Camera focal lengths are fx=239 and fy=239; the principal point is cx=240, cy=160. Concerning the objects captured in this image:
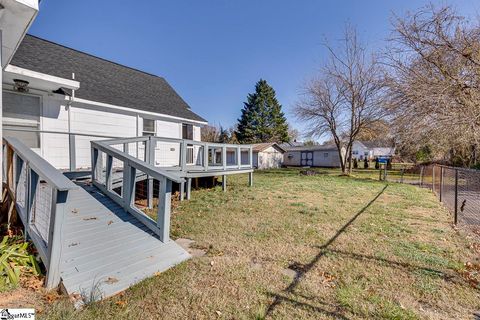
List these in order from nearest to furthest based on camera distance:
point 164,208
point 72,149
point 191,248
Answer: point 164,208
point 191,248
point 72,149

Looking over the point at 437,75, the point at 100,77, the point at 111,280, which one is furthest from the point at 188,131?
the point at 437,75

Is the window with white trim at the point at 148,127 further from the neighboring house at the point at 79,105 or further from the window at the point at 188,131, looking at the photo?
the window at the point at 188,131

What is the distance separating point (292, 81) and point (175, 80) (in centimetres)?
1384

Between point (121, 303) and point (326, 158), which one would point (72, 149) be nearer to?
point (121, 303)

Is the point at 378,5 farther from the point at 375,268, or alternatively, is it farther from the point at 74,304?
the point at 74,304

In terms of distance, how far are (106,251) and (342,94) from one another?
22.9 metres

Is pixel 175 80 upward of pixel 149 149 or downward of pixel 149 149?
upward

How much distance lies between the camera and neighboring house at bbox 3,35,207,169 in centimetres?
669

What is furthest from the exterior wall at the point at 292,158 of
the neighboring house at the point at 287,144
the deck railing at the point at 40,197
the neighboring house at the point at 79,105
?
the deck railing at the point at 40,197

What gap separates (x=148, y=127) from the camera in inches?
426

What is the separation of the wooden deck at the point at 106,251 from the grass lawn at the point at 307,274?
186 mm

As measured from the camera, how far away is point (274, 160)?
34.3 meters

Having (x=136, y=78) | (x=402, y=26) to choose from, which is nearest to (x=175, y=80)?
(x=136, y=78)

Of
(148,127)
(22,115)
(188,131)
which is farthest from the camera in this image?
(188,131)
